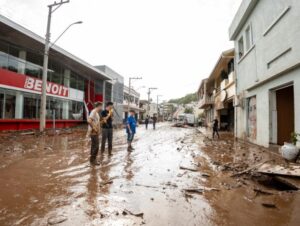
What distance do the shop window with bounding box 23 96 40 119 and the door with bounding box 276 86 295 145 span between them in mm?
18925

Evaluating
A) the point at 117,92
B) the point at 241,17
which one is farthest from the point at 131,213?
the point at 117,92

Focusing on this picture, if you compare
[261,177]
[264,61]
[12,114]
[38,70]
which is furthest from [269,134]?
[38,70]

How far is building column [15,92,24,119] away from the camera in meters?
19.3

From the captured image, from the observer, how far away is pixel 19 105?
19.7 m

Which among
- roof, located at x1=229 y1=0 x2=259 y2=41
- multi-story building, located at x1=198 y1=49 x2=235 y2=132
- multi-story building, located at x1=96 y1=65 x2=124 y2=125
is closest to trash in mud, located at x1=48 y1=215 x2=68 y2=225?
roof, located at x1=229 y1=0 x2=259 y2=41

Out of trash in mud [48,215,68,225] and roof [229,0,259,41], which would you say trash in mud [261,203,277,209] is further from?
roof [229,0,259,41]

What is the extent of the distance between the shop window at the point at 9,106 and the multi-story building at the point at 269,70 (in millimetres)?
16989

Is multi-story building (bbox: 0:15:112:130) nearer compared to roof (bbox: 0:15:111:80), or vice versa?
roof (bbox: 0:15:111:80)

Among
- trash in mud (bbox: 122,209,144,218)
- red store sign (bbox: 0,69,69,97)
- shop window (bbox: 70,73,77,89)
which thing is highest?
shop window (bbox: 70,73,77,89)

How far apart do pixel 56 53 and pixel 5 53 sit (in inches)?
222

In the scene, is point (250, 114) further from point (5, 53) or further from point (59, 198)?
point (5, 53)

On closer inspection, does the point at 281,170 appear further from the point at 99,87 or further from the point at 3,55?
the point at 99,87

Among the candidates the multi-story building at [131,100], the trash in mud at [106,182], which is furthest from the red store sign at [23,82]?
the multi-story building at [131,100]

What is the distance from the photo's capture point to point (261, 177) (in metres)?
5.49
